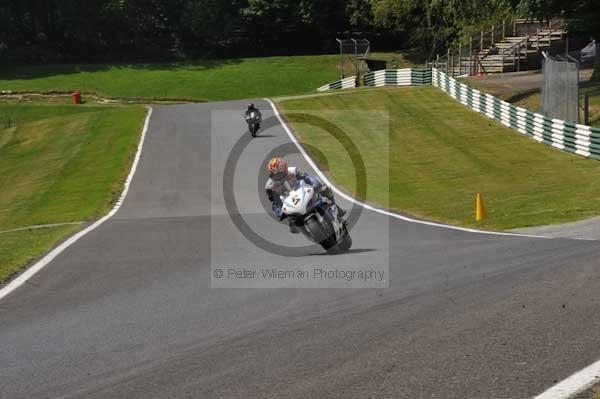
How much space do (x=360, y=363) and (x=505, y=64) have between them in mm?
56282

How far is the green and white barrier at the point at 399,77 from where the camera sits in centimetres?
5850

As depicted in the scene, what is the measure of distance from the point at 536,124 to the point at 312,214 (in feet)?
78.1

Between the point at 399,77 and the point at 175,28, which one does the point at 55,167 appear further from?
the point at 175,28

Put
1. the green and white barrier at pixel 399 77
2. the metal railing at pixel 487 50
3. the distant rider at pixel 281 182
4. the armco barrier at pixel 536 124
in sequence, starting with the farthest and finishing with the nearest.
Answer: the metal railing at pixel 487 50 → the green and white barrier at pixel 399 77 → the armco barrier at pixel 536 124 → the distant rider at pixel 281 182

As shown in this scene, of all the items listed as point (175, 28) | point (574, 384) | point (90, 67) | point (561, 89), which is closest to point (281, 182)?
point (574, 384)

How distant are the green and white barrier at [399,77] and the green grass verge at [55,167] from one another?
60.8 feet

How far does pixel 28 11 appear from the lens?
302ft

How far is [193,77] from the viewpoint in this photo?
7738 centimetres

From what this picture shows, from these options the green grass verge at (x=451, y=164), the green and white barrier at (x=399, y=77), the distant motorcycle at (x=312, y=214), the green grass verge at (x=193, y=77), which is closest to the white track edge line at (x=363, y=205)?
the green grass verge at (x=451, y=164)

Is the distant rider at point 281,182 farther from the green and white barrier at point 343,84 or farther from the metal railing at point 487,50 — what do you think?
the green and white barrier at point 343,84

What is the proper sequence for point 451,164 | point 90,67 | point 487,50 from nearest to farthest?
point 451,164, point 487,50, point 90,67

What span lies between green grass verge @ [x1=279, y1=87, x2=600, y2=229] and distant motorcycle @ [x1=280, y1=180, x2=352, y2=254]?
5596mm

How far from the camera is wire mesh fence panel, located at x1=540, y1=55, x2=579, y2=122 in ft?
105

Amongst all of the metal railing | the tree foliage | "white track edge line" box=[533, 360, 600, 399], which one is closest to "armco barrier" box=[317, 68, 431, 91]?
the metal railing
